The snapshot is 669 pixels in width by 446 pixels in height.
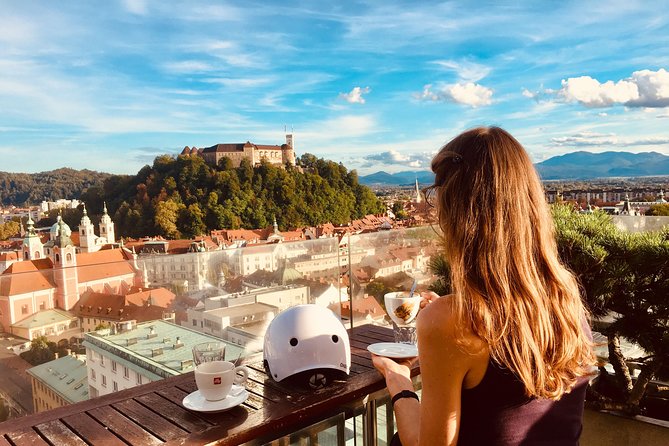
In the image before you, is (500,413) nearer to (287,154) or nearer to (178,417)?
(178,417)

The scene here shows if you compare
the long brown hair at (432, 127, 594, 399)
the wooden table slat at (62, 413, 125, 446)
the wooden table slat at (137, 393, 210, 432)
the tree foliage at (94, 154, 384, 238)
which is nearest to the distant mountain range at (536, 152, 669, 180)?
the tree foliage at (94, 154, 384, 238)

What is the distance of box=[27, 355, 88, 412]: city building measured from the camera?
1.58 metres

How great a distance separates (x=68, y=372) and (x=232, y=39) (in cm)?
8394

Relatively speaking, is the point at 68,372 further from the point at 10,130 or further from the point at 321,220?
the point at 10,130

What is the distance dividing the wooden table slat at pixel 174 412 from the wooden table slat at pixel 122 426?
0.21 ft

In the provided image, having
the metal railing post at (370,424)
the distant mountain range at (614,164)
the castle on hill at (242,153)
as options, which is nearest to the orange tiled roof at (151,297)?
the metal railing post at (370,424)

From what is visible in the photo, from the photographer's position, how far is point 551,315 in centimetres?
97

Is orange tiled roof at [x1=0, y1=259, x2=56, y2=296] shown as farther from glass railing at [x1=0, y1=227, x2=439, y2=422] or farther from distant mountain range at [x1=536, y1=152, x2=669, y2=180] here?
distant mountain range at [x1=536, y1=152, x2=669, y2=180]

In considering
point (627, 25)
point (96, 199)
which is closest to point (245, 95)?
point (96, 199)

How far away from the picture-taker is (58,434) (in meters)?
1.05

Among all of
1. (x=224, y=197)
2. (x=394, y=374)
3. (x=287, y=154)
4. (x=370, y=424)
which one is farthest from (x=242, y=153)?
(x=394, y=374)

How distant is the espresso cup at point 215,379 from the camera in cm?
115

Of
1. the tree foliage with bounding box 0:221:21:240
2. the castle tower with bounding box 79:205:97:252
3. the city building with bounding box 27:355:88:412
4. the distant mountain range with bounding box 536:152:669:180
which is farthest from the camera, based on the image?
the tree foliage with bounding box 0:221:21:240

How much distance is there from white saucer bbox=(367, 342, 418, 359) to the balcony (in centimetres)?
4
